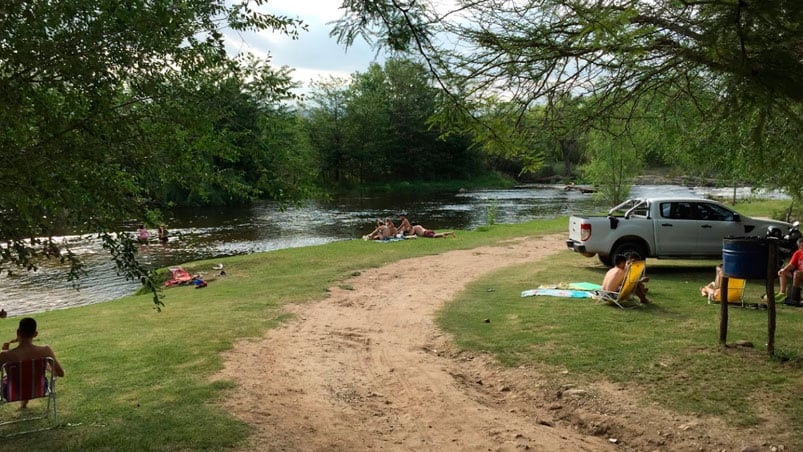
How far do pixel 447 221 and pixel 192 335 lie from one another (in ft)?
85.7

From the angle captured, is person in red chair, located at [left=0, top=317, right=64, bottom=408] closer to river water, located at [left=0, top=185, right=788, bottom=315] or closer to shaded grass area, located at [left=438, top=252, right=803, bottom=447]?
river water, located at [left=0, top=185, right=788, bottom=315]

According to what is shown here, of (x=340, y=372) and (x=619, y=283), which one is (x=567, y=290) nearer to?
(x=619, y=283)

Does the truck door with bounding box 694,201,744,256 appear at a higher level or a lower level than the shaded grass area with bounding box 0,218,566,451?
higher

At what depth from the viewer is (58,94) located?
15.2 ft

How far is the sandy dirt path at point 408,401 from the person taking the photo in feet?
17.5

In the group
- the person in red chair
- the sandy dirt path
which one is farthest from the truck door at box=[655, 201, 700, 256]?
the person in red chair

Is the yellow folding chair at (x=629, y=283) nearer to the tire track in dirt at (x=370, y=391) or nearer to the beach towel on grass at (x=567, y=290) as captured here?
the beach towel on grass at (x=567, y=290)

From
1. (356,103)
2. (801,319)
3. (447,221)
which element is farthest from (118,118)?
(356,103)

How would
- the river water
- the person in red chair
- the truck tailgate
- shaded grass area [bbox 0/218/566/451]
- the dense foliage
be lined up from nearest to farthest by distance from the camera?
1. shaded grass area [bbox 0/218/566/451]
2. the person in red chair
3. the truck tailgate
4. the river water
5. the dense foliage

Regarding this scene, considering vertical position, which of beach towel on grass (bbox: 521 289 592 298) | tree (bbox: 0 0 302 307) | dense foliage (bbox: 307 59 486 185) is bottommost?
beach towel on grass (bbox: 521 289 592 298)

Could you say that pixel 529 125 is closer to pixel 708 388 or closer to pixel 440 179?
pixel 708 388

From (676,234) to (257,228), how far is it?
22358 mm

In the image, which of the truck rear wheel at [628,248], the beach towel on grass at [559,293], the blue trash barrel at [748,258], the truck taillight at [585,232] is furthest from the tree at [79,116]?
the truck rear wheel at [628,248]

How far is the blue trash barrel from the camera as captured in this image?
23.1 feet
